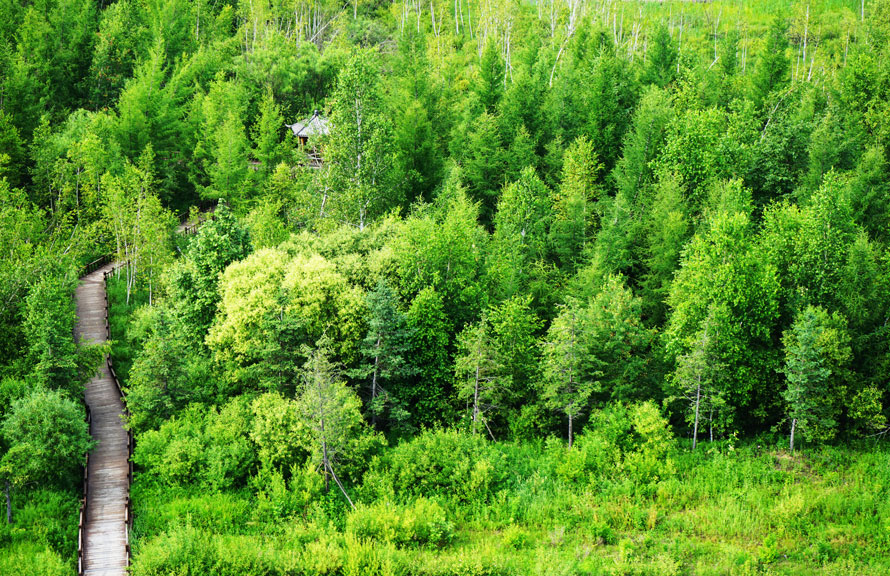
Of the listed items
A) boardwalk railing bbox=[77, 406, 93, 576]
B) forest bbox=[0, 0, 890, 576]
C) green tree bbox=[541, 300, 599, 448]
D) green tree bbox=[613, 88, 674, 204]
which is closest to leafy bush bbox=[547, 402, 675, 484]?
forest bbox=[0, 0, 890, 576]

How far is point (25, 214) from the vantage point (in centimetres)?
4800

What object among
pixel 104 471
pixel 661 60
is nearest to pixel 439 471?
pixel 104 471

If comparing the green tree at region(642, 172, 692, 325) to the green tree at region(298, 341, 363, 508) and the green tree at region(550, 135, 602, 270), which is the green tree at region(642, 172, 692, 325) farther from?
the green tree at region(298, 341, 363, 508)

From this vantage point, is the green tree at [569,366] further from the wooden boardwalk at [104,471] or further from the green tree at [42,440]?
the green tree at [42,440]

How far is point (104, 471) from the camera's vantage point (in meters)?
37.5

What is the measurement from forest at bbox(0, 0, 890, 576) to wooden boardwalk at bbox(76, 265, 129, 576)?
2.41 ft

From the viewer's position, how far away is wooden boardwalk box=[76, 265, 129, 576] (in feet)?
107

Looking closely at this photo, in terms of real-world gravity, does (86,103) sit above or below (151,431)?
above

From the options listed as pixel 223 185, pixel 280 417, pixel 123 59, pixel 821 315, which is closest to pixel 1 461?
pixel 280 417

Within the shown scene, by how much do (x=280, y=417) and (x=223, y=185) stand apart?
25937 millimetres

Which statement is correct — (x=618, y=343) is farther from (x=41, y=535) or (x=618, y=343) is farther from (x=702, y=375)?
(x=41, y=535)

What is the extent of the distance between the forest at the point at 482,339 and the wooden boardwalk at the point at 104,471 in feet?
2.41

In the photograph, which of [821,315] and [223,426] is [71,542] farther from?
[821,315]

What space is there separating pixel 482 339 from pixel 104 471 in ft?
Answer: 63.6
